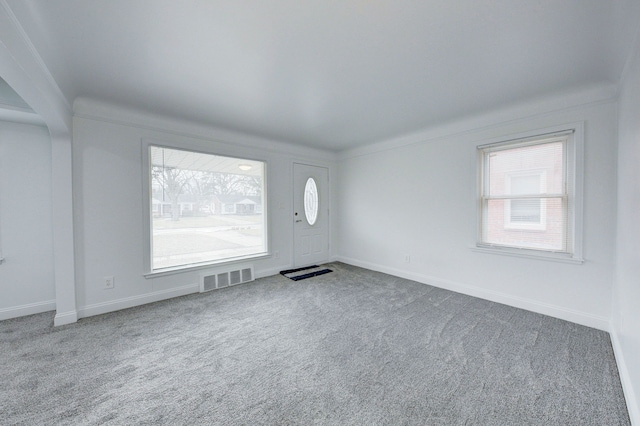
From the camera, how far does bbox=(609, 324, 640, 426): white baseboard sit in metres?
1.38

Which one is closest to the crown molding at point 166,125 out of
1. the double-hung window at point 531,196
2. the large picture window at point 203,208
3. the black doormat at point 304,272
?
the large picture window at point 203,208

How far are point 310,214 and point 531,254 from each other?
3468 mm

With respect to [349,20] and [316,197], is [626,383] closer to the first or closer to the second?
[349,20]

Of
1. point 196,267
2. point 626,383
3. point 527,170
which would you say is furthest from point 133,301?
point 527,170

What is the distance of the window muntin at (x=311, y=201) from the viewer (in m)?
4.97

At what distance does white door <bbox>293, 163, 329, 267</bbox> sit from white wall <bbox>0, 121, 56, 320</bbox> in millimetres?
3291

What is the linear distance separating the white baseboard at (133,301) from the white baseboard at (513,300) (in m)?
3.25

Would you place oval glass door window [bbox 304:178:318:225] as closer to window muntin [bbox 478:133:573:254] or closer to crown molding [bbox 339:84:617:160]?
crown molding [bbox 339:84:617:160]

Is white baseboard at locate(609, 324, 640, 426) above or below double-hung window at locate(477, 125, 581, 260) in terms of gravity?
below

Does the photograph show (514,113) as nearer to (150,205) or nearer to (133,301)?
(150,205)

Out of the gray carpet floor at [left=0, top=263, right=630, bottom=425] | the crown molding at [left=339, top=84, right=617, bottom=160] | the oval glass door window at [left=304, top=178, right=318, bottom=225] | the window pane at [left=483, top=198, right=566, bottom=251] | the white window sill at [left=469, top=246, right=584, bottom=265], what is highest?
the crown molding at [left=339, top=84, right=617, bottom=160]

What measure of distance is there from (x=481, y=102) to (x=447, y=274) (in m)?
2.34

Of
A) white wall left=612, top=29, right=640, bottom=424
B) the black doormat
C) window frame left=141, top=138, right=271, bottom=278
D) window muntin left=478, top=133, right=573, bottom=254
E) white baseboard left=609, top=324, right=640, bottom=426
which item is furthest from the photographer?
the black doormat

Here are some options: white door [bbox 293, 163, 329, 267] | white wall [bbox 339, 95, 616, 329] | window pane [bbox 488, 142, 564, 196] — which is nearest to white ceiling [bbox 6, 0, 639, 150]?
white wall [bbox 339, 95, 616, 329]
